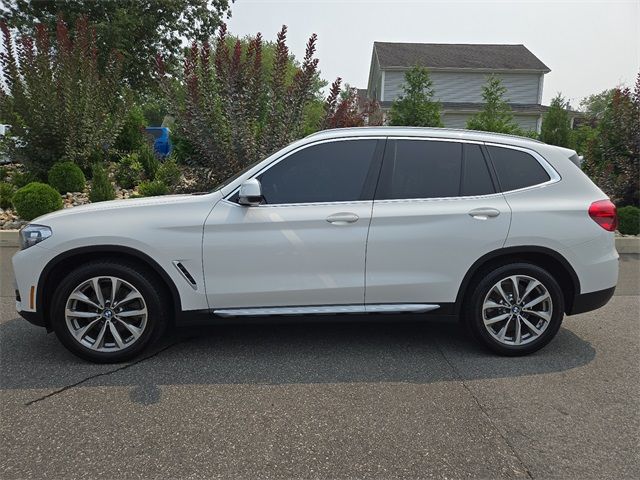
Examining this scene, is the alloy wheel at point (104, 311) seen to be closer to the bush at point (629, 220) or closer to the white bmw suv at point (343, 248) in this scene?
the white bmw suv at point (343, 248)

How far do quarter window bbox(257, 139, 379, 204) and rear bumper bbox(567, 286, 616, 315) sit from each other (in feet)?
6.36

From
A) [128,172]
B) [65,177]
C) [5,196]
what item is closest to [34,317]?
[65,177]

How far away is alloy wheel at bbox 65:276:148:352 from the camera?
3523 millimetres

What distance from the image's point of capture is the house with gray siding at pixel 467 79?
2820cm

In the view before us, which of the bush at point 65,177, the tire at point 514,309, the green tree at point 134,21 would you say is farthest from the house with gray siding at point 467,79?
the tire at point 514,309

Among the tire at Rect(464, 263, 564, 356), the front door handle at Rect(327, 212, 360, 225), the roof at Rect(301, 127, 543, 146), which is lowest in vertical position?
the tire at Rect(464, 263, 564, 356)

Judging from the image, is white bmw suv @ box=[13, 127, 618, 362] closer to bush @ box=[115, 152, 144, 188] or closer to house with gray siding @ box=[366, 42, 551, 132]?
bush @ box=[115, 152, 144, 188]

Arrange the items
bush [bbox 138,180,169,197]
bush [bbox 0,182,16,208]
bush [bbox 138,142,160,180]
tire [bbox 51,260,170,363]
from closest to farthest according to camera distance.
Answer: tire [bbox 51,260,170,363]
bush [bbox 138,180,169,197]
bush [bbox 0,182,16,208]
bush [bbox 138,142,160,180]

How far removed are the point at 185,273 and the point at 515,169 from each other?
2796 millimetres

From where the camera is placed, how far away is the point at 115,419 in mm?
2846

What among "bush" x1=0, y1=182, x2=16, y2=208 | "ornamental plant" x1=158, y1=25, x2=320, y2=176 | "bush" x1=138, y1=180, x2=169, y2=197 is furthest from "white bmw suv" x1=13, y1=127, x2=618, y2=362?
"bush" x1=0, y1=182, x2=16, y2=208

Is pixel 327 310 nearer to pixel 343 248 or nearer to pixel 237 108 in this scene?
pixel 343 248

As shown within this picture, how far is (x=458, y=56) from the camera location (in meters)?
29.9

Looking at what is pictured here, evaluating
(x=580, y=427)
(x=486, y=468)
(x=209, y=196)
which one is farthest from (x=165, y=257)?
(x=580, y=427)
